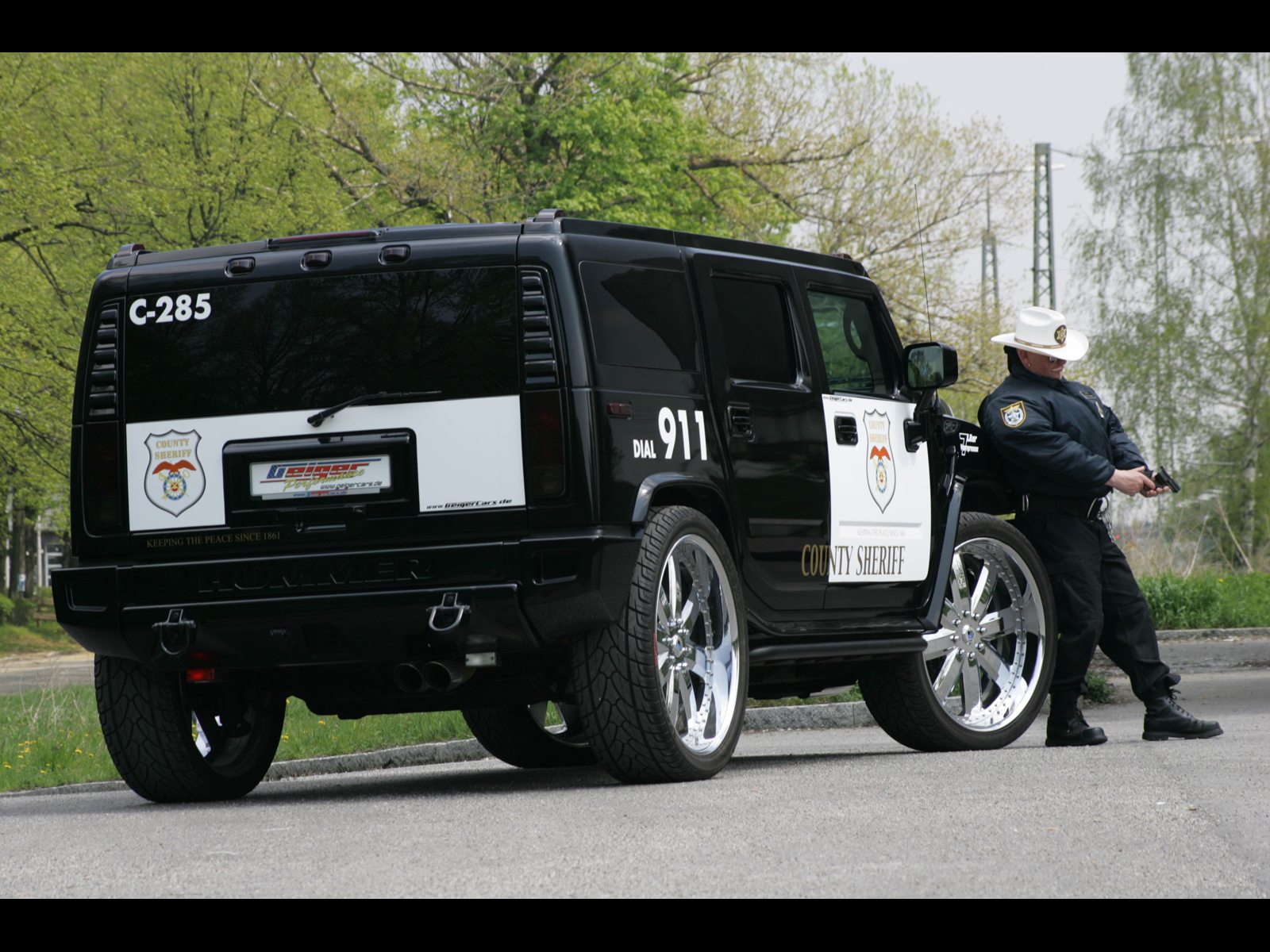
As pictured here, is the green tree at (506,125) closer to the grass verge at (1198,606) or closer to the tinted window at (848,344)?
the grass verge at (1198,606)

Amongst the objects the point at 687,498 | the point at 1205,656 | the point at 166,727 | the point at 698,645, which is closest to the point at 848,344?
the point at 687,498

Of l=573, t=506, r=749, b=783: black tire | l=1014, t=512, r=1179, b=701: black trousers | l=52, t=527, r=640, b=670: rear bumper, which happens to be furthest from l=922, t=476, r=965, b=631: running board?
l=52, t=527, r=640, b=670: rear bumper

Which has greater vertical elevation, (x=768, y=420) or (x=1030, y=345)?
(x=1030, y=345)

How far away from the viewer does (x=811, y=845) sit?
5316 mm

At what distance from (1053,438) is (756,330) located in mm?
1780

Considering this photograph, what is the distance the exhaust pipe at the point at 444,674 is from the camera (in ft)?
22.8

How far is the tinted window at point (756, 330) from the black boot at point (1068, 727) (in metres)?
2.25

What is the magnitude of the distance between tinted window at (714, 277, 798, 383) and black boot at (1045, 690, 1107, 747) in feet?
7.39

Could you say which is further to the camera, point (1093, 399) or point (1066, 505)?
point (1093, 399)

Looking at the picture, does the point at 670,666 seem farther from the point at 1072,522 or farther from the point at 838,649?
the point at 1072,522

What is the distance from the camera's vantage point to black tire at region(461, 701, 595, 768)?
9289 millimetres

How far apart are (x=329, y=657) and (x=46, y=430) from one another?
70.2ft

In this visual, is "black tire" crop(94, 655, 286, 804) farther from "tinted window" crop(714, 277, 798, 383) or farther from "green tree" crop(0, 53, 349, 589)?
"green tree" crop(0, 53, 349, 589)

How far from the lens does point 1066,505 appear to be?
9.04 metres
